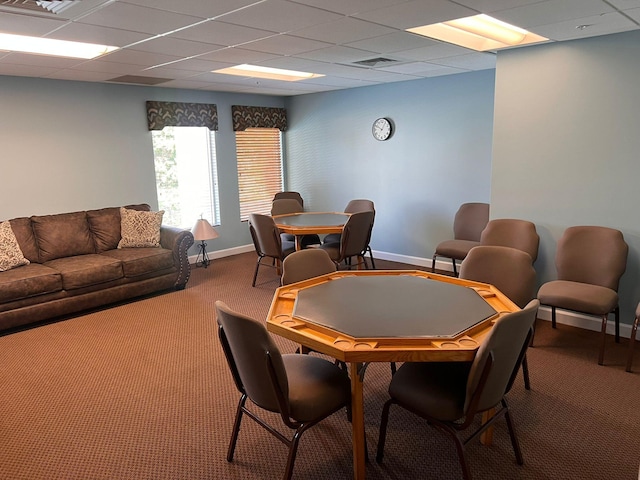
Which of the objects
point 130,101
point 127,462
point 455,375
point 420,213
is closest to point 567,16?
point 455,375

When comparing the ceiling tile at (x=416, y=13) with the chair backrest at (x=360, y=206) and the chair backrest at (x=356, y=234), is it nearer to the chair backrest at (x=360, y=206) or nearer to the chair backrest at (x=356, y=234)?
the chair backrest at (x=356, y=234)

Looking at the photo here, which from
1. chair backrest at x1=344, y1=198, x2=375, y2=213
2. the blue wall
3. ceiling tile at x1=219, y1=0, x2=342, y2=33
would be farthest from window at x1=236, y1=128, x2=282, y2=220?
ceiling tile at x1=219, y1=0, x2=342, y2=33

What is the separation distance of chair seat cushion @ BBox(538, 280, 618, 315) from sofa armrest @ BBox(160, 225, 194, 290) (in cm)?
367

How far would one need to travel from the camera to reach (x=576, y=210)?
4.04 meters

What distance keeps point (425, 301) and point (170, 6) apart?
7.12ft

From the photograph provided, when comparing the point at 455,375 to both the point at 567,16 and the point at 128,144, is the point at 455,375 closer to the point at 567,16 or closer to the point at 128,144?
the point at 567,16

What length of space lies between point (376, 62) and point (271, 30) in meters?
1.63

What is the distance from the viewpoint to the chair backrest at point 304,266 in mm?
3111

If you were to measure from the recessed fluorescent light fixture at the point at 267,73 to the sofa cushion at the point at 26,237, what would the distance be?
2531 mm

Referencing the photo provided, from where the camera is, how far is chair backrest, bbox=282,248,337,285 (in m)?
3.11

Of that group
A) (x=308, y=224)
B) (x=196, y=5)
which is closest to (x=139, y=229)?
(x=308, y=224)

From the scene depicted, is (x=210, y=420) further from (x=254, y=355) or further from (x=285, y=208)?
(x=285, y=208)

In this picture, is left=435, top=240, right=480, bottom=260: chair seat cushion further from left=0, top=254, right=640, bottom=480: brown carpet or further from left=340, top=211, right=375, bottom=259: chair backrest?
left=0, top=254, right=640, bottom=480: brown carpet

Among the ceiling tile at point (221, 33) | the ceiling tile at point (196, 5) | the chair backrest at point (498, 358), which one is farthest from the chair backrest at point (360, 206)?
the chair backrest at point (498, 358)
